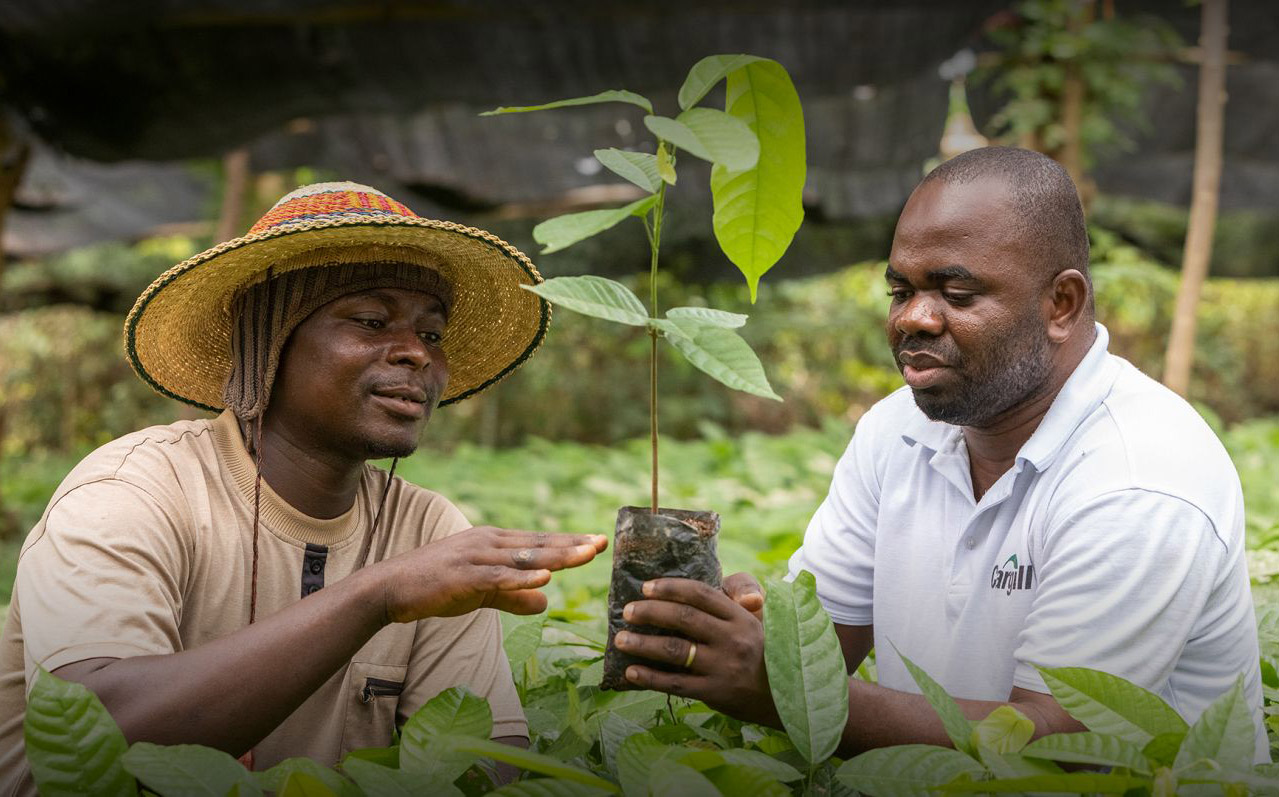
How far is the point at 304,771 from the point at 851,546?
1.06 m

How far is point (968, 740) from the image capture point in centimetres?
132

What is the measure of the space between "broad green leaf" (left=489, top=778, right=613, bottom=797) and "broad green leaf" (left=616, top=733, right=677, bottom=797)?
4 cm

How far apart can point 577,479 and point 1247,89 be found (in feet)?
13.5

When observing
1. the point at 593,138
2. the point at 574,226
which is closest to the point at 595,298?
the point at 574,226

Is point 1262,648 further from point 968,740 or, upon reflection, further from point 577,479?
point 577,479

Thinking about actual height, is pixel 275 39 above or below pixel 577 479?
above

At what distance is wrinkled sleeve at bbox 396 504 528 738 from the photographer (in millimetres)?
1794

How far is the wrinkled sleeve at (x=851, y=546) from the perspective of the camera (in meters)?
2.00

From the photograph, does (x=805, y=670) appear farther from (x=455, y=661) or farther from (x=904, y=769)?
(x=455, y=661)

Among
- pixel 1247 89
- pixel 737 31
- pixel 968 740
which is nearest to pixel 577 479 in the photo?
pixel 737 31

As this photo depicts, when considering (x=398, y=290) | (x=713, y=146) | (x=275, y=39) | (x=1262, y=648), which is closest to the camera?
(x=713, y=146)

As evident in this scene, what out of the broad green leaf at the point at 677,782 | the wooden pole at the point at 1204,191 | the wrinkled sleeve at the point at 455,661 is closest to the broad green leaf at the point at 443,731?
the broad green leaf at the point at 677,782

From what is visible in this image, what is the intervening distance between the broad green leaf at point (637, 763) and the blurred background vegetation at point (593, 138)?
5.97ft

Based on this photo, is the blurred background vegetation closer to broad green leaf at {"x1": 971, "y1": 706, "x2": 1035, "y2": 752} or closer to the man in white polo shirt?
the man in white polo shirt
